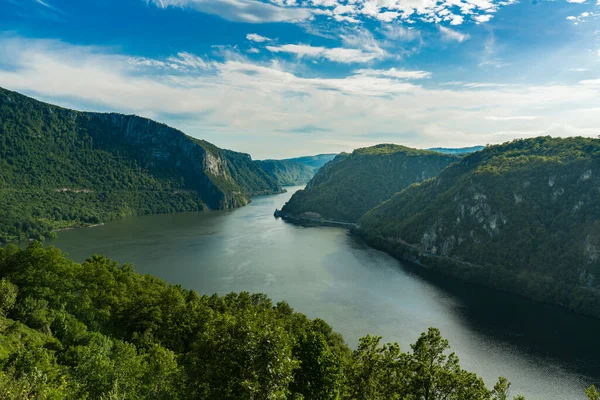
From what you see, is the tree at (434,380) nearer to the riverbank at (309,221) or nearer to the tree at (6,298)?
the tree at (6,298)

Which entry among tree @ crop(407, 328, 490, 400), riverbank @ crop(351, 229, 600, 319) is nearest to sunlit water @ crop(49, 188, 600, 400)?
riverbank @ crop(351, 229, 600, 319)

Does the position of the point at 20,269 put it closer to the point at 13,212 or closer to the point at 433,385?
the point at 433,385

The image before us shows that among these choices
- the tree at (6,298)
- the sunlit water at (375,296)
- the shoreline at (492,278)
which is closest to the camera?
the tree at (6,298)

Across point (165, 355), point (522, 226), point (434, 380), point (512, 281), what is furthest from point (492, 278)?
point (165, 355)

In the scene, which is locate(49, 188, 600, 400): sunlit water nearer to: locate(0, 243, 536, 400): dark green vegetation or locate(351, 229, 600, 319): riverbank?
locate(351, 229, 600, 319): riverbank

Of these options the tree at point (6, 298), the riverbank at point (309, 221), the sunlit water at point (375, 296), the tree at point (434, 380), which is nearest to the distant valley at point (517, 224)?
the sunlit water at point (375, 296)

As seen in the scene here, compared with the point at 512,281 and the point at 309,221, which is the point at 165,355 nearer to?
the point at 512,281
